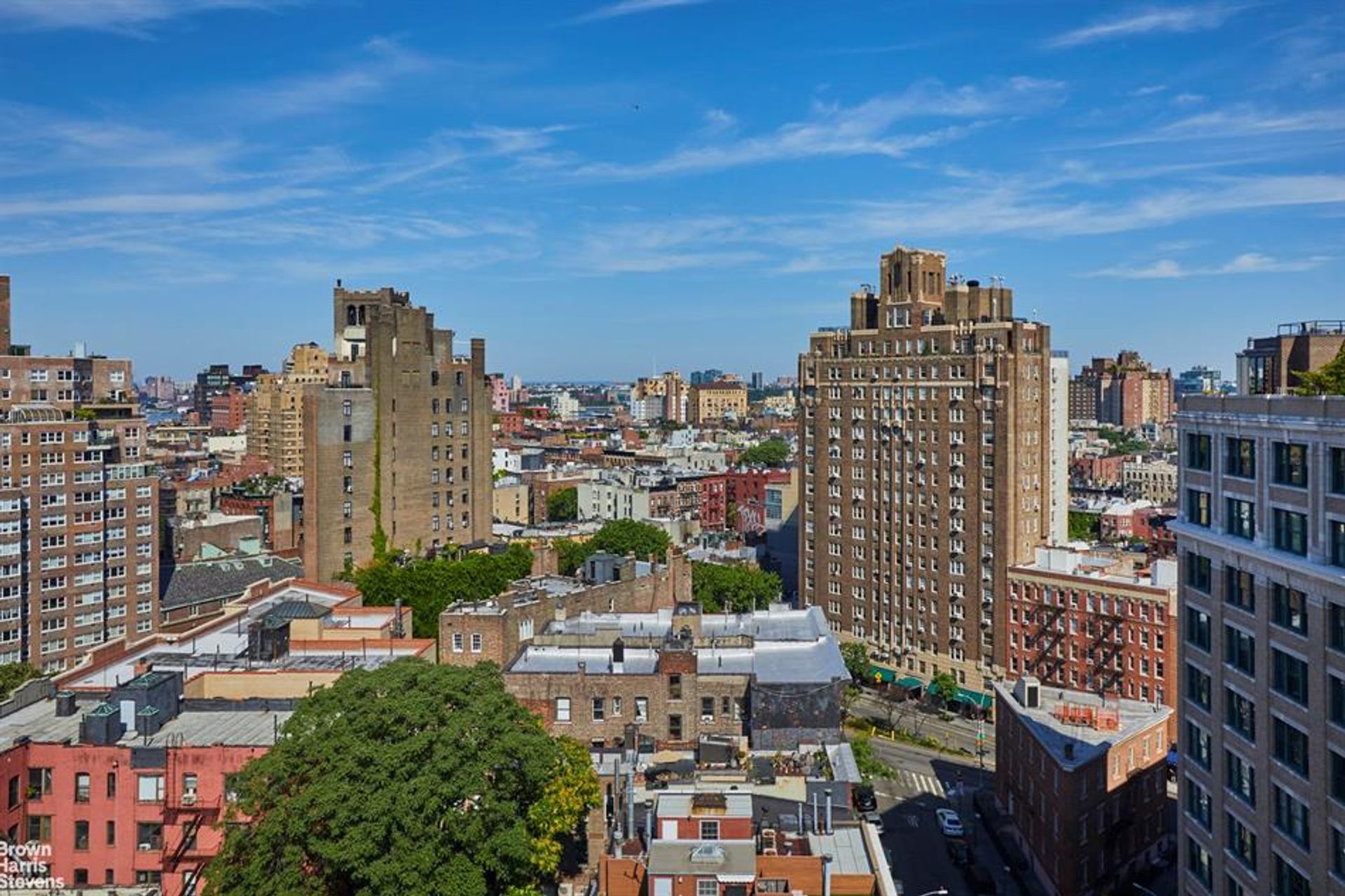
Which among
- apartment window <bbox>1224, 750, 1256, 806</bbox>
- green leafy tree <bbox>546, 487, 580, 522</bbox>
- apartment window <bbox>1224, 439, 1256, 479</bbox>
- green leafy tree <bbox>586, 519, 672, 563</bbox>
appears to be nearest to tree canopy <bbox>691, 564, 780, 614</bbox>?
green leafy tree <bbox>586, 519, 672, 563</bbox>

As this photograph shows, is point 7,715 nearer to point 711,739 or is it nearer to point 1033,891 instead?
point 711,739

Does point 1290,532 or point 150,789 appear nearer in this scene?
point 1290,532

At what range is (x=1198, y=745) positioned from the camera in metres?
49.5

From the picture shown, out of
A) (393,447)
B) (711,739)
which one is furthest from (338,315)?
(711,739)

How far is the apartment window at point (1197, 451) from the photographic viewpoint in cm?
4884

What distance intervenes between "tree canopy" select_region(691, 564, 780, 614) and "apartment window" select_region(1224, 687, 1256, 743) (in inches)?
2610

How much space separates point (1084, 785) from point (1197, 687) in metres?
18.8

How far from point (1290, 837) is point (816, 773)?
789 inches

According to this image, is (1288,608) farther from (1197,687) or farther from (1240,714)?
(1197,687)

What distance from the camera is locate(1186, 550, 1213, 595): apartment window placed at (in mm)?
48375

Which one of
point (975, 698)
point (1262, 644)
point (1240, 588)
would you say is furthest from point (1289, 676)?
point (975, 698)

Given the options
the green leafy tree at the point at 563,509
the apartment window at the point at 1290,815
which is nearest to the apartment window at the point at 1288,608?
the apartment window at the point at 1290,815

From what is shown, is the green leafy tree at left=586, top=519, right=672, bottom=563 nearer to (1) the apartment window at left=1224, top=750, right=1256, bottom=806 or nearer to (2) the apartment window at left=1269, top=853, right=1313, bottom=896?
(1) the apartment window at left=1224, top=750, right=1256, bottom=806

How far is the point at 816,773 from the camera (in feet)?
177
